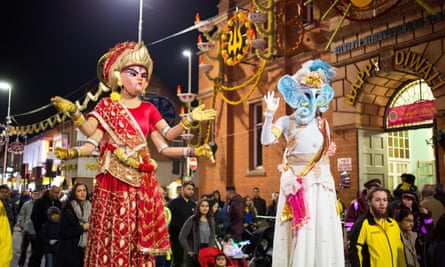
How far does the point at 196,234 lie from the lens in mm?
7770

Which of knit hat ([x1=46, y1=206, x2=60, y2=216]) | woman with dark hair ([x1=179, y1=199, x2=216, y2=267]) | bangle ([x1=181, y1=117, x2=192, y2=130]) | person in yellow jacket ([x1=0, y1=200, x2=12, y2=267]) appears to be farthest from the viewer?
knit hat ([x1=46, y1=206, x2=60, y2=216])

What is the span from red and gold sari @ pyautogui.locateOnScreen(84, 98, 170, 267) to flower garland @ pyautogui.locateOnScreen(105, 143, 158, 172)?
21 mm

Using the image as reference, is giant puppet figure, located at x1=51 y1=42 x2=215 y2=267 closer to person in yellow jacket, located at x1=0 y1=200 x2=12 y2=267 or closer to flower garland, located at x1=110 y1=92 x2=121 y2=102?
flower garland, located at x1=110 y1=92 x2=121 y2=102

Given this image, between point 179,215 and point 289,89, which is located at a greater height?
point 289,89

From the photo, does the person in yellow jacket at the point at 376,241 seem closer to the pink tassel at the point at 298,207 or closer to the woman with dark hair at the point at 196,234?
the pink tassel at the point at 298,207

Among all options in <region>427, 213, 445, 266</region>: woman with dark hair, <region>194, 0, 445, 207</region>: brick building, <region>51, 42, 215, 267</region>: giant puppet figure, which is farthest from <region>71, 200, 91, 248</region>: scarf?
<region>194, 0, 445, 207</region>: brick building

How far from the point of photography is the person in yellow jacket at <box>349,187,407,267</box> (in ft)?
15.7

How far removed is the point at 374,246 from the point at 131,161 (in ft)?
8.52

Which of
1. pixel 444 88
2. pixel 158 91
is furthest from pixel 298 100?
pixel 158 91

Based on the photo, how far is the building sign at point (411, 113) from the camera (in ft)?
38.8

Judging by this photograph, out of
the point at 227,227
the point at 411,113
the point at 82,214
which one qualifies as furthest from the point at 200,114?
the point at 411,113

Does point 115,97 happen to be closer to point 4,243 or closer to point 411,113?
point 4,243

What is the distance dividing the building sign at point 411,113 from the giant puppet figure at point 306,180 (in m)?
7.28

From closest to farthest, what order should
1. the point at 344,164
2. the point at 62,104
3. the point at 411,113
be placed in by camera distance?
the point at 62,104
the point at 411,113
the point at 344,164
